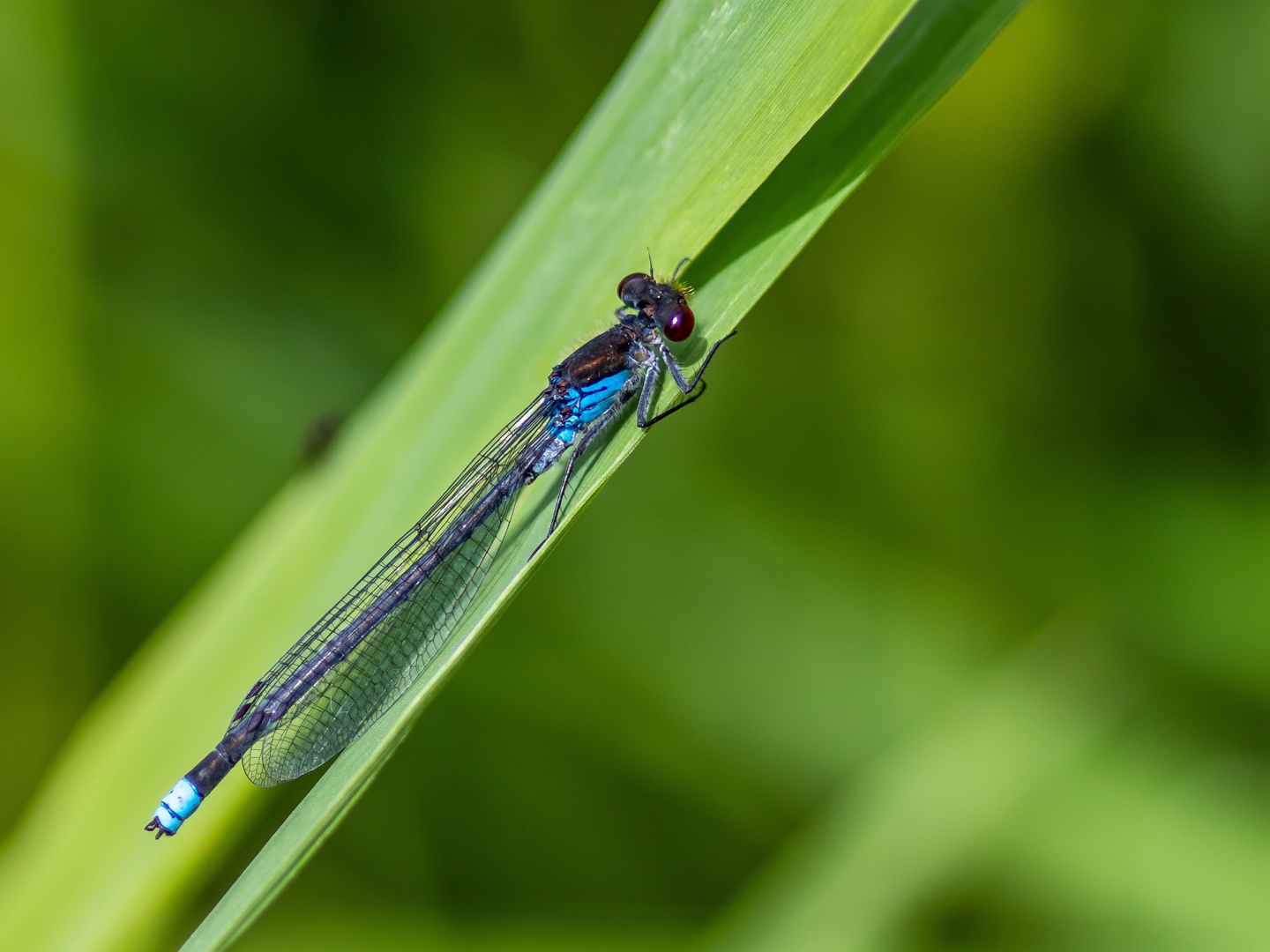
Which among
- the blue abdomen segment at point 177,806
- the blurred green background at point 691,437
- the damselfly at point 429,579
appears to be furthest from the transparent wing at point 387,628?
the blurred green background at point 691,437

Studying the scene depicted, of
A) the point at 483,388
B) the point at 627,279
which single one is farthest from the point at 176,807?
the point at 627,279

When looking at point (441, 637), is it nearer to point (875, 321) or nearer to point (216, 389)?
point (216, 389)

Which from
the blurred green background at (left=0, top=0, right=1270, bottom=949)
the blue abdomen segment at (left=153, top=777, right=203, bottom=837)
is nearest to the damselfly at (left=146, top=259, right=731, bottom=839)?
the blue abdomen segment at (left=153, top=777, right=203, bottom=837)

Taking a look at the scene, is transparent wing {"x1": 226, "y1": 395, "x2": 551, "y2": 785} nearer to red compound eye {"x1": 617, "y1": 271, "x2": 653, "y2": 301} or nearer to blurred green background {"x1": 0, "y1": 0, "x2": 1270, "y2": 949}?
red compound eye {"x1": 617, "y1": 271, "x2": 653, "y2": 301}

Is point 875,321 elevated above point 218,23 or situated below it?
below

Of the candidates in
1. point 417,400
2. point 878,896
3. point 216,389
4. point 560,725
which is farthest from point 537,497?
point 216,389

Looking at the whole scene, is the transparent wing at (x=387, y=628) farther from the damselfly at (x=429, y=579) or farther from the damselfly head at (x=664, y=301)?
the damselfly head at (x=664, y=301)
